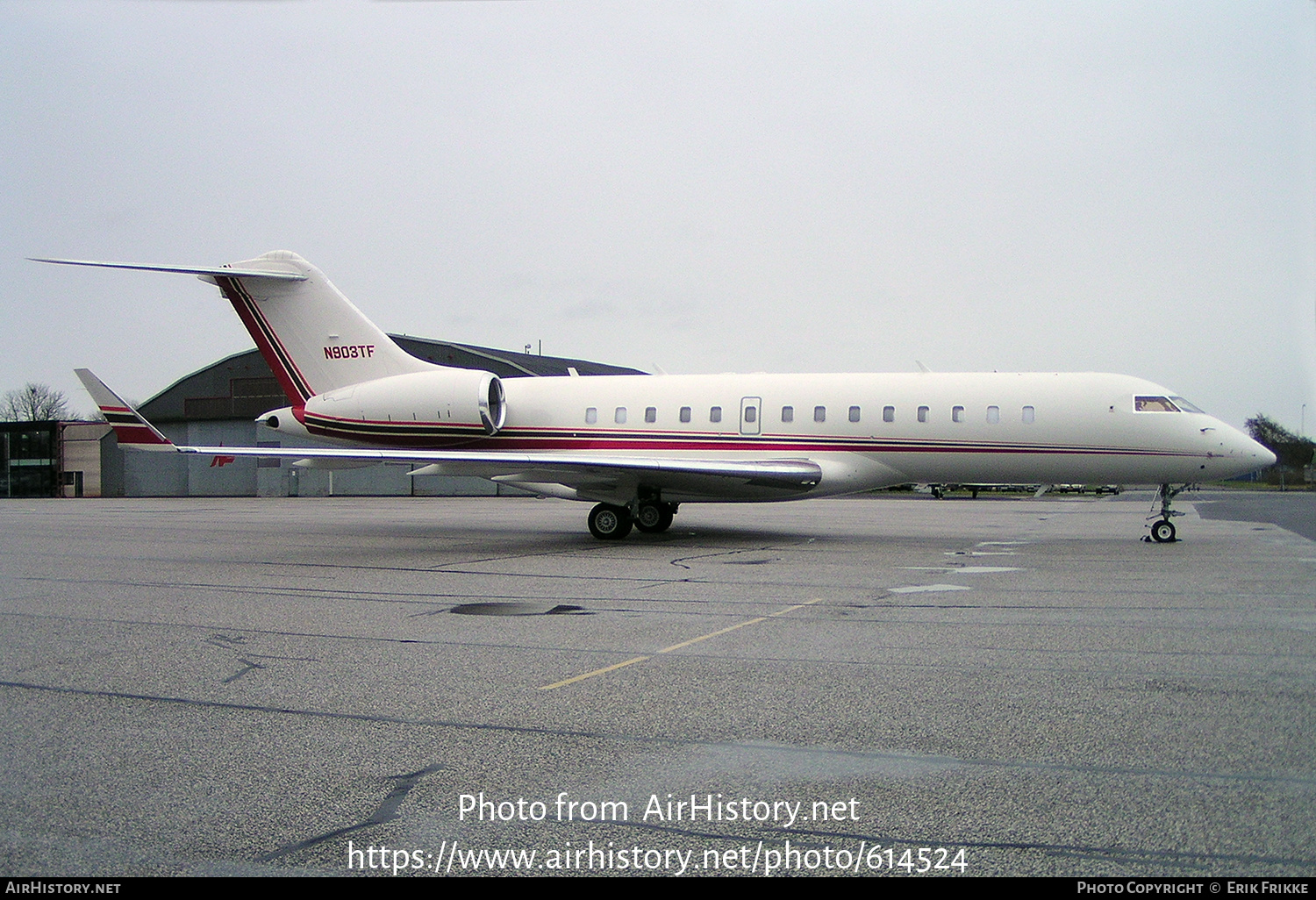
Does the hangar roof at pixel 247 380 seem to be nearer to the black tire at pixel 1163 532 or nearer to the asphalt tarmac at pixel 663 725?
the black tire at pixel 1163 532

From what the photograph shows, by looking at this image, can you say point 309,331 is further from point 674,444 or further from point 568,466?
point 674,444

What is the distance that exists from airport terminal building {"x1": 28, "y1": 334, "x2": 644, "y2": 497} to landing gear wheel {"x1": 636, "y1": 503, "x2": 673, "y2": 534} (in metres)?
31.3

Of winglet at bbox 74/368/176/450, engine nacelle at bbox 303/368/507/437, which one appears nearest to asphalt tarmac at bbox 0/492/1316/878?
Result: winglet at bbox 74/368/176/450

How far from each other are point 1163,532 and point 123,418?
1836 centimetres

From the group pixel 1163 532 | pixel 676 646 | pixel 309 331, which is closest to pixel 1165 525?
pixel 1163 532

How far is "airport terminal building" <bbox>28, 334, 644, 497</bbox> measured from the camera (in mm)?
52562

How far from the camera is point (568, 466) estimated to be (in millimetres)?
16438

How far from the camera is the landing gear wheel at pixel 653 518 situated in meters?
18.9

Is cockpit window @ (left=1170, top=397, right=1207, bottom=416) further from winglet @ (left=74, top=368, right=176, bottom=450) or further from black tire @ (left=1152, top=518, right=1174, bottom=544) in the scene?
winglet @ (left=74, top=368, right=176, bottom=450)

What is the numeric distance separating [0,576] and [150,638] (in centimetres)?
684

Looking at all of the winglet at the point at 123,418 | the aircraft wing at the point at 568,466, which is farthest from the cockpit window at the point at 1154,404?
the winglet at the point at 123,418

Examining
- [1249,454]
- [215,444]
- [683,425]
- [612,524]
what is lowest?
[612,524]

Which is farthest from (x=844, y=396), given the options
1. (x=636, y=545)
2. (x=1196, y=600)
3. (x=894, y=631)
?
(x=894, y=631)

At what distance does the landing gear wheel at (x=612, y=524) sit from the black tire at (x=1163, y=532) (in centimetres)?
991
